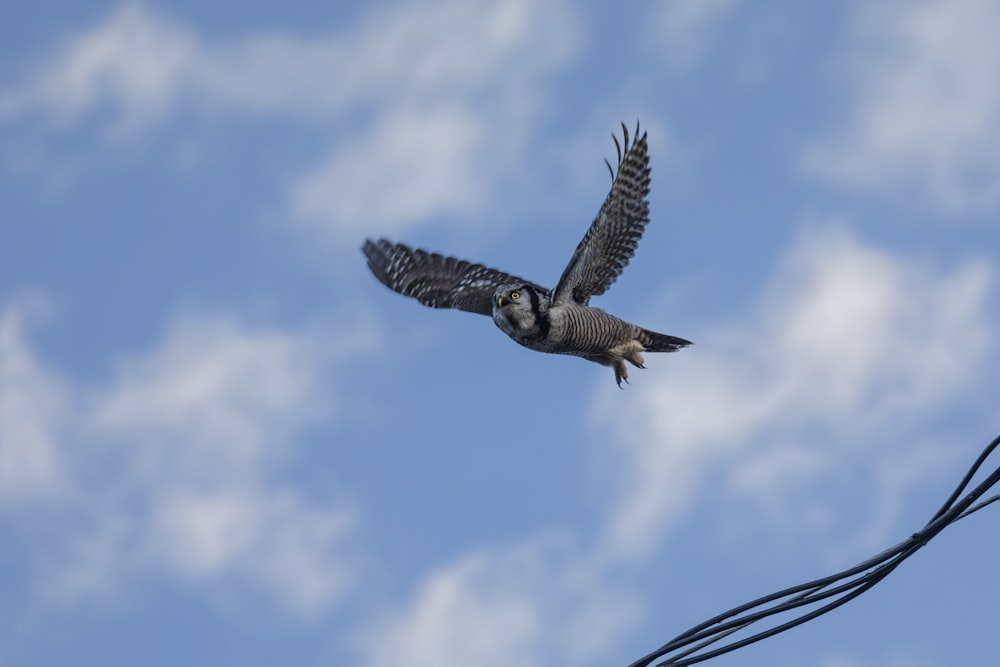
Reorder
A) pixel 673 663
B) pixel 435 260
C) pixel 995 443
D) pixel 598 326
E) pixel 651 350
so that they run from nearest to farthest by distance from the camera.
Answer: pixel 995 443, pixel 673 663, pixel 598 326, pixel 651 350, pixel 435 260

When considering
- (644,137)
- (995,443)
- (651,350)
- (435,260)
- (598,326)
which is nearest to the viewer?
(995,443)

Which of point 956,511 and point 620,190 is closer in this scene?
point 956,511

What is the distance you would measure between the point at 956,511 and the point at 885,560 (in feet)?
0.98

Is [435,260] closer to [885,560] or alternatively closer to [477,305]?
[477,305]

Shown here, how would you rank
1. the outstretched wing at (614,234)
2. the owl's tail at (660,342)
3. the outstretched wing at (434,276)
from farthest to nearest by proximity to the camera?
the outstretched wing at (434,276) → the owl's tail at (660,342) → the outstretched wing at (614,234)

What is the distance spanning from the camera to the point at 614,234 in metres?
9.89

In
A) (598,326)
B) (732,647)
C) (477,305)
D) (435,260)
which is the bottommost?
(732,647)

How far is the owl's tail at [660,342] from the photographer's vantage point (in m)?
11.1

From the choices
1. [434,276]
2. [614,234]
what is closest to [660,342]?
[614,234]

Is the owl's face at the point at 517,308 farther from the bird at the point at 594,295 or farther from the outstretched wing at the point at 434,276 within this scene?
the outstretched wing at the point at 434,276

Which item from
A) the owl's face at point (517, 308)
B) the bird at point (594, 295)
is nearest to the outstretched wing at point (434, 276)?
the bird at point (594, 295)

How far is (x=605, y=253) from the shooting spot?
396 inches

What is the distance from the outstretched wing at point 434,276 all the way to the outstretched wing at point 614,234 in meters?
1.37

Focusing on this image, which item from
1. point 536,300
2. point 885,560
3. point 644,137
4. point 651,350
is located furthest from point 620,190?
point 885,560
